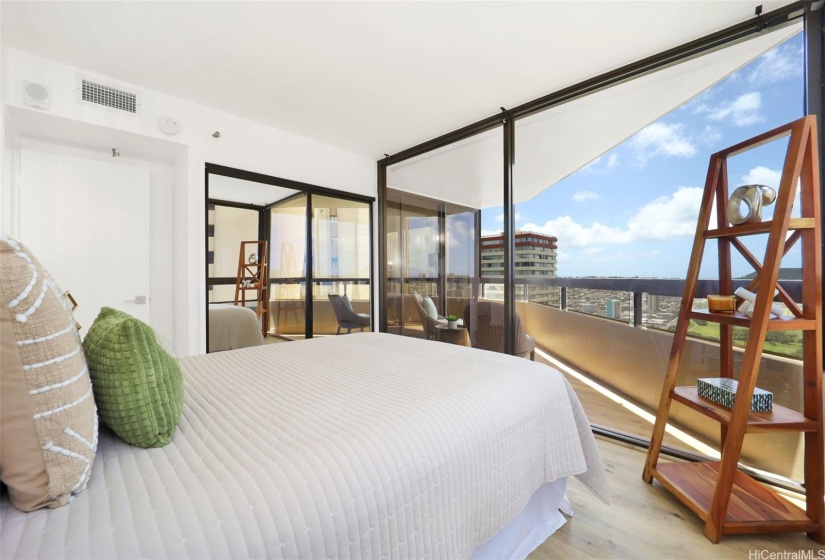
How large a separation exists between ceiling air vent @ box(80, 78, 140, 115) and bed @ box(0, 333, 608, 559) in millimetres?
2166

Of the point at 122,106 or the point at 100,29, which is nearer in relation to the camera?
the point at 100,29

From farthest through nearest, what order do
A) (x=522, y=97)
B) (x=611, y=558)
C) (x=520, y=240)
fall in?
1. (x=520, y=240)
2. (x=522, y=97)
3. (x=611, y=558)

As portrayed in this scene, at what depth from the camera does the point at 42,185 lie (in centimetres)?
263

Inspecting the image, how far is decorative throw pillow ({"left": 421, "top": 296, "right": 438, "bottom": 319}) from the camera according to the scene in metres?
3.93

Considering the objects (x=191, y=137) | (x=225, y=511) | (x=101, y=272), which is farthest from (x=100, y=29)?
(x=225, y=511)

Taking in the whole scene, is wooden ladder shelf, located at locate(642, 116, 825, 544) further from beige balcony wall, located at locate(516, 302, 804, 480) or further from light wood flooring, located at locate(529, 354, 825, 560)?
beige balcony wall, located at locate(516, 302, 804, 480)

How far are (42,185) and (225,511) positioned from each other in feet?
11.0

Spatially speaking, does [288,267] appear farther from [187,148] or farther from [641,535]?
[641,535]

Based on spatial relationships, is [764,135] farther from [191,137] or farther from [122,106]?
[122,106]

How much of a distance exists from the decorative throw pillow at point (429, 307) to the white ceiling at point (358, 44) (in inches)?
79.5

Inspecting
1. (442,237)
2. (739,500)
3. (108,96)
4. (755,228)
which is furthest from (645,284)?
(108,96)

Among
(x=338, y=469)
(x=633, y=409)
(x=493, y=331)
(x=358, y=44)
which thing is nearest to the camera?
(x=338, y=469)

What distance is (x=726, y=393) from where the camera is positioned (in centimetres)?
162

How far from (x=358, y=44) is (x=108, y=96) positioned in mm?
1903
